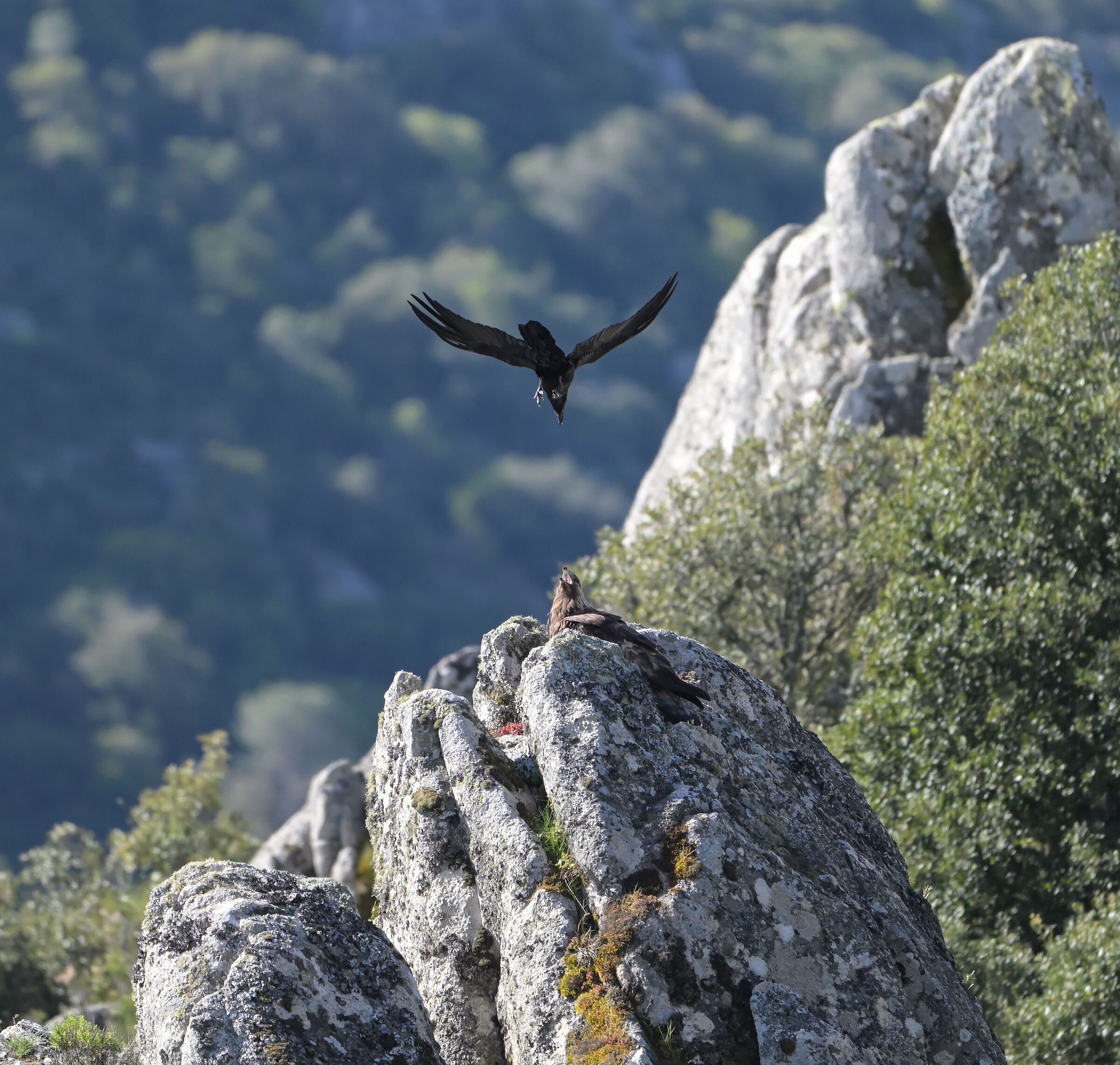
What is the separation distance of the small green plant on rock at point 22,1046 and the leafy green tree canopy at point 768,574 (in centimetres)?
2212

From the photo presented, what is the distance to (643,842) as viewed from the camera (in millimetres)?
12383

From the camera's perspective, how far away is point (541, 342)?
14.3 m

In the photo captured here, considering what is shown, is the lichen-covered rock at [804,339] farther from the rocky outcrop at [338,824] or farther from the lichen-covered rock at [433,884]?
the lichen-covered rock at [433,884]

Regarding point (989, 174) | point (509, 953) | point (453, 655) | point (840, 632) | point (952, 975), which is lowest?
point (952, 975)

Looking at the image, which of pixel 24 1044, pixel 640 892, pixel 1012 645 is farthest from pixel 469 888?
pixel 1012 645

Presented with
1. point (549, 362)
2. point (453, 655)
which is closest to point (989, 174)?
point (453, 655)

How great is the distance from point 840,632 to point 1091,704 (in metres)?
12.6

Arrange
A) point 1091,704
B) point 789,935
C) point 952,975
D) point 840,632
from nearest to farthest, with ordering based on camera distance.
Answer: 1. point 789,935
2. point 952,975
3. point 1091,704
4. point 840,632

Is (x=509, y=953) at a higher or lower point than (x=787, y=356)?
lower

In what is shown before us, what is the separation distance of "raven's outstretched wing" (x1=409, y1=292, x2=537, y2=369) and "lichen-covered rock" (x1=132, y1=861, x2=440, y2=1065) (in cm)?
602

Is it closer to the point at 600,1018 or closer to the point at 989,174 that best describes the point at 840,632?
the point at 989,174

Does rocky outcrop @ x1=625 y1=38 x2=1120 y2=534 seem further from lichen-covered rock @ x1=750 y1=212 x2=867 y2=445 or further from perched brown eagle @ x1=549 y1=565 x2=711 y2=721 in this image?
perched brown eagle @ x1=549 y1=565 x2=711 y2=721

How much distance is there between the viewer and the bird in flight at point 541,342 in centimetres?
1405

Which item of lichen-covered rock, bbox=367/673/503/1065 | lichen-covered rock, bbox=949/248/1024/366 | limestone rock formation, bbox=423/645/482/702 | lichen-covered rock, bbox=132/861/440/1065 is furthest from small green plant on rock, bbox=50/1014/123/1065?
lichen-covered rock, bbox=949/248/1024/366
